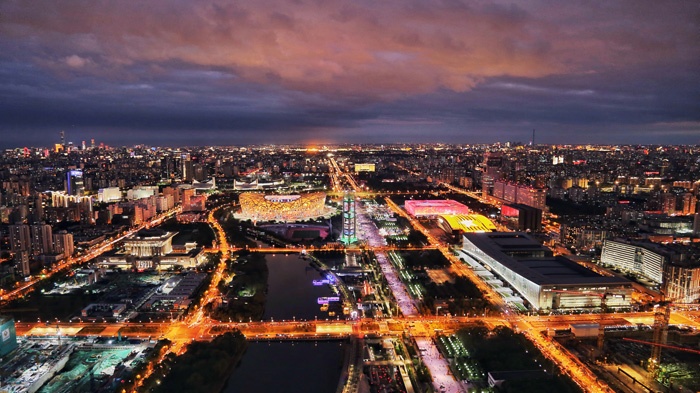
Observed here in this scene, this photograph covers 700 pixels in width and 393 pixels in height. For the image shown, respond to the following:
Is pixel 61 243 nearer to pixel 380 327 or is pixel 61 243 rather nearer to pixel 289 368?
pixel 289 368

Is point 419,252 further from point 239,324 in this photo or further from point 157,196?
point 157,196

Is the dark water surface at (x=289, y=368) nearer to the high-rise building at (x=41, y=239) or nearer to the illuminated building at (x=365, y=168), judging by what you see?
the high-rise building at (x=41, y=239)

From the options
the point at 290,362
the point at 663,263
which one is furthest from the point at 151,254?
the point at 663,263

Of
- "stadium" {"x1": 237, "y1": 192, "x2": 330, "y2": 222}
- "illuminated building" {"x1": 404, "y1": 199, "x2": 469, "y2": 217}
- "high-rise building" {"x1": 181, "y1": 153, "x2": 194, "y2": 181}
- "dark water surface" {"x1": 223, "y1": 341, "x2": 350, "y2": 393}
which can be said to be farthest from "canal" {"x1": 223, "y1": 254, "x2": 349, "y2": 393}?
"high-rise building" {"x1": 181, "y1": 153, "x2": 194, "y2": 181}

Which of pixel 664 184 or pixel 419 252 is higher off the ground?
pixel 664 184

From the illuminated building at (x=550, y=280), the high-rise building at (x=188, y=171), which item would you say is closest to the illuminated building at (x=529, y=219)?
the illuminated building at (x=550, y=280)

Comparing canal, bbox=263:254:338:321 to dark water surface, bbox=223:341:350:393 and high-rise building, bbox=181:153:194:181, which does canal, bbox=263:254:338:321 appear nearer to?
dark water surface, bbox=223:341:350:393

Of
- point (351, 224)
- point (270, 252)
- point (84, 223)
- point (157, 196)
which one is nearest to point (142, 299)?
point (270, 252)
